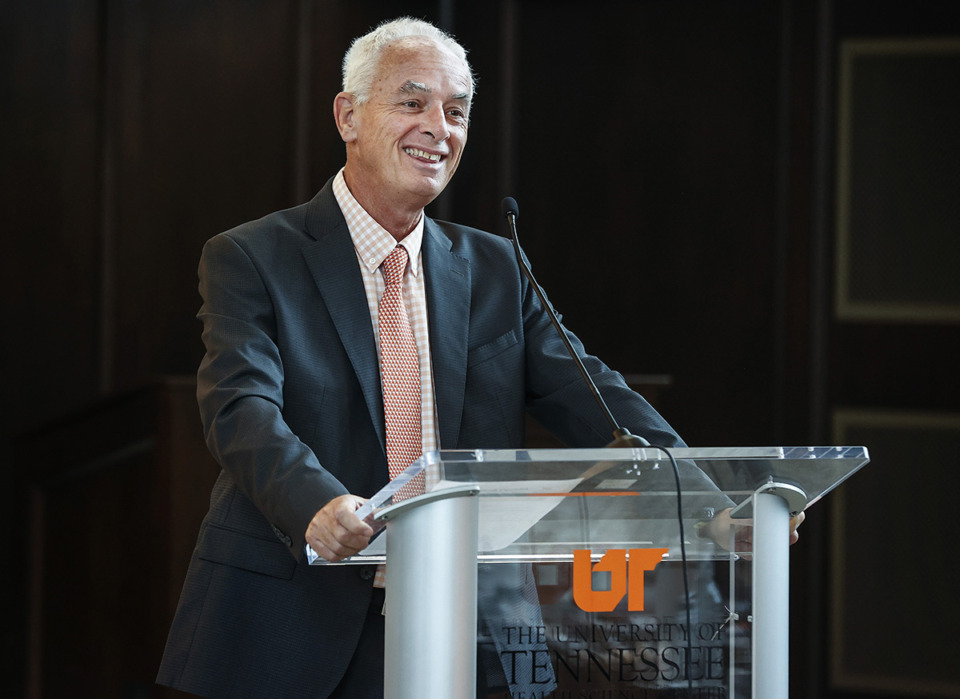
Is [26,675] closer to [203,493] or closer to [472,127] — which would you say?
[203,493]

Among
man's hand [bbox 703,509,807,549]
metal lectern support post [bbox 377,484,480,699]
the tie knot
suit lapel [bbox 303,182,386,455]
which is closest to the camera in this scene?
metal lectern support post [bbox 377,484,480,699]

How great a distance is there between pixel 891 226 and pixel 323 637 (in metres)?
2.73

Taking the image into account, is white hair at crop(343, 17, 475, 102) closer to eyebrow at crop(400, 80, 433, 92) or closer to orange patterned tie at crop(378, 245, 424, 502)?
eyebrow at crop(400, 80, 433, 92)

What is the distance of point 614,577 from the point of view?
1222mm

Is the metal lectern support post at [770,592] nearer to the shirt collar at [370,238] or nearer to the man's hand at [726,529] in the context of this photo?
the man's hand at [726,529]

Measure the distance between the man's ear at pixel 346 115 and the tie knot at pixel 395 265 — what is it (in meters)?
0.20

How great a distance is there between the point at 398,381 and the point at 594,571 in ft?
1.77

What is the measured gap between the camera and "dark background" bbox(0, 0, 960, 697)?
3607mm

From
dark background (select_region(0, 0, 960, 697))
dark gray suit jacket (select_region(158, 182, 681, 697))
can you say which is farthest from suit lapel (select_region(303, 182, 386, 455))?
dark background (select_region(0, 0, 960, 697))

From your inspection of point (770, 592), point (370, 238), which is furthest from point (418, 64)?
point (770, 592)

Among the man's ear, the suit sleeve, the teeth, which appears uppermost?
the man's ear

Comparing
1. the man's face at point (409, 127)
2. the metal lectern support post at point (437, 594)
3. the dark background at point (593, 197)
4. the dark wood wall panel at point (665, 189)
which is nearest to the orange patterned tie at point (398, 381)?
the man's face at point (409, 127)

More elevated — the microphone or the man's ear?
the man's ear

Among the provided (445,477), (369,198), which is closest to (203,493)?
(369,198)
